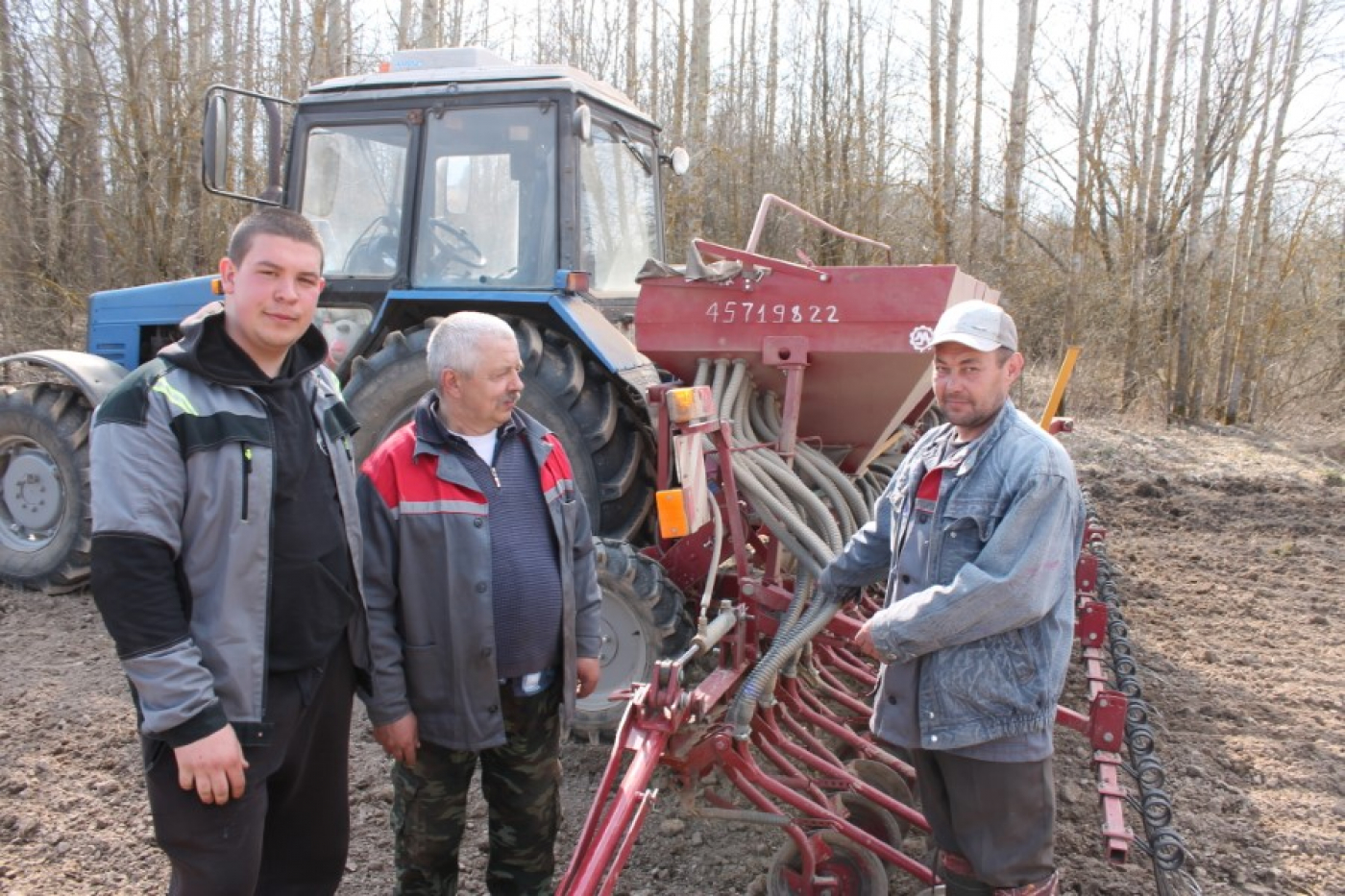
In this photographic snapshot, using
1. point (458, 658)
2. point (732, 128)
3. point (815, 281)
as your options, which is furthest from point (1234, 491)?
point (732, 128)

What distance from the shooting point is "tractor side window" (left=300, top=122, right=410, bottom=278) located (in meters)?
4.51

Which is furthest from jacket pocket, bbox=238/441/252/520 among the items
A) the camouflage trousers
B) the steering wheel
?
the steering wheel

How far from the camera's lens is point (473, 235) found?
4363 millimetres

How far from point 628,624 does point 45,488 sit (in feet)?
11.8

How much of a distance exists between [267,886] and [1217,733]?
11.1 feet

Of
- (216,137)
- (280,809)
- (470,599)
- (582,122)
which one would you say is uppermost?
(582,122)

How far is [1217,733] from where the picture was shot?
3.81 m

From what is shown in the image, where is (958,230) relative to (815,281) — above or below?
above

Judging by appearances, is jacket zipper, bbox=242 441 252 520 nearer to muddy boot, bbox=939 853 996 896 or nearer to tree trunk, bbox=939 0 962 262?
muddy boot, bbox=939 853 996 896

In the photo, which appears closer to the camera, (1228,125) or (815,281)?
(815,281)

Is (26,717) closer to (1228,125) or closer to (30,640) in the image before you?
(30,640)

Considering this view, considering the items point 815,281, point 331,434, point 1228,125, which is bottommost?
point 331,434

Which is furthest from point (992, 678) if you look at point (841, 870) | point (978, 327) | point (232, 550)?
point (232, 550)

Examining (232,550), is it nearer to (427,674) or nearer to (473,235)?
(427,674)
